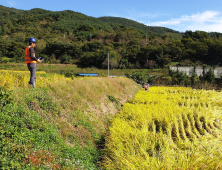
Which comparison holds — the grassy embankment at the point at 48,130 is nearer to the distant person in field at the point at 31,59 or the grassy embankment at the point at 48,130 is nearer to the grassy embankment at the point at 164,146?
the distant person in field at the point at 31,59

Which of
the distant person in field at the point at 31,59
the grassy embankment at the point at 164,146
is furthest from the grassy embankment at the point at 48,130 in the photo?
the grassy embankment at the point at 164,146

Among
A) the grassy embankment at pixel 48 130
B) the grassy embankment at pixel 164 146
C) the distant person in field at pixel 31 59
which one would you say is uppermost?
the distant person in field at pixel 31 59

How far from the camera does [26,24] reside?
9188 cm

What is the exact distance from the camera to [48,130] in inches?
119

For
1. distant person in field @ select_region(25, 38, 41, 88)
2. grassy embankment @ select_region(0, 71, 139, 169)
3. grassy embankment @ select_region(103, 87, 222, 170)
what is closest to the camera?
grassy embankment @ select_region(0, 71, 139, 169)

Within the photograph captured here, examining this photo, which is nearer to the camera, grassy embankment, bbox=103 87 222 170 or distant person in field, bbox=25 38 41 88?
grassy embankment, bbox=103 87 222 170

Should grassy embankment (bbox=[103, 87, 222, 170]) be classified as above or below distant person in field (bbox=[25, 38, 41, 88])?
below

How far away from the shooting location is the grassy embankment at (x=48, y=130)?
2.27m

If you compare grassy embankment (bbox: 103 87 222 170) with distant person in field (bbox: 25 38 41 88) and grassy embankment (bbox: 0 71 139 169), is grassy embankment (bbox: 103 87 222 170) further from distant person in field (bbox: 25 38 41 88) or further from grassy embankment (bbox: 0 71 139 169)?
distant person in field (bbox: 25 38 41 88)

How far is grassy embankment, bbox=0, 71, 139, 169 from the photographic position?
2.27m

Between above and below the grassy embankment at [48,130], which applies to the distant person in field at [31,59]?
above

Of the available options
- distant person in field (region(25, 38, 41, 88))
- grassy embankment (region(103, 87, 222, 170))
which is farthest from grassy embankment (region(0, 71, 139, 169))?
grassy embankment (region(103, 87, 222, 170))

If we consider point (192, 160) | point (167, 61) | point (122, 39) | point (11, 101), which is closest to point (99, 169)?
point (192, 160)

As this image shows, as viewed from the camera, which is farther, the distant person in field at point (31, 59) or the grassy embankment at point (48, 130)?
the distant person in field at point (31, 59)
